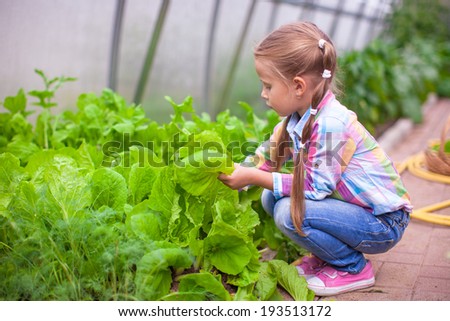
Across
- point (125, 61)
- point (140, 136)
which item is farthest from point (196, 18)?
point (140, 136)

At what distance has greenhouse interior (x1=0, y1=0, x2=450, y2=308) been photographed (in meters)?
2.25

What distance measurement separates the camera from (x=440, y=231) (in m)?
3.30

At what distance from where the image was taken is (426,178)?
170 inches

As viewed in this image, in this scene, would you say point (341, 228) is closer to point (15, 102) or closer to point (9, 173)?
point (9, 173)

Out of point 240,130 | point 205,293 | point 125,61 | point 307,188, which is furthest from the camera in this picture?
point 125,61

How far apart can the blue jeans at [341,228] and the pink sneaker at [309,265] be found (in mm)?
130

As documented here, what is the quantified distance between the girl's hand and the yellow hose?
1.41 metres

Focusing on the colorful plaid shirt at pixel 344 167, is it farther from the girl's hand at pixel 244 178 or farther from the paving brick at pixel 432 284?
the paving brick at pixel 432 284

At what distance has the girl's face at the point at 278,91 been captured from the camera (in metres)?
2.40

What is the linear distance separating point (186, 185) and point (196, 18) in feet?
12.2

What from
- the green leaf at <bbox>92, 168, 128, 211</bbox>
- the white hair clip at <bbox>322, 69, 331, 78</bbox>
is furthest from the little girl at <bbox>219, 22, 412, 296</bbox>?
the green leaf at <bbox>92, 168, 128, 211</bbox>

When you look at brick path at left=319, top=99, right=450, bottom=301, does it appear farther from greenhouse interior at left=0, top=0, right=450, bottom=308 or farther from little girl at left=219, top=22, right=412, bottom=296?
little girl at left=219, top=22, right=412, bottom=296

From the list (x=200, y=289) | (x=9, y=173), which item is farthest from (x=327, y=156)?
(x=9, y=173)
